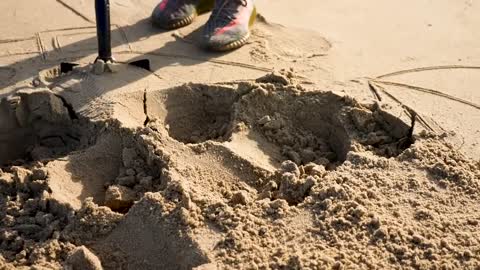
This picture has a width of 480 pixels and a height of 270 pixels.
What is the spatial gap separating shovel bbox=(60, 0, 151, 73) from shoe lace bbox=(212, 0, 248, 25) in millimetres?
523

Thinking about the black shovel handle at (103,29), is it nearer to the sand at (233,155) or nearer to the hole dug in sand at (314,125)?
the sand at (233,155)

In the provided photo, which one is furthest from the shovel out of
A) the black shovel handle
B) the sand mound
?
the sand mound

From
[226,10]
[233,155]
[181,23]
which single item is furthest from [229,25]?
[233,155]

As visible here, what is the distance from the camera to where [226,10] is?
3.38 meters

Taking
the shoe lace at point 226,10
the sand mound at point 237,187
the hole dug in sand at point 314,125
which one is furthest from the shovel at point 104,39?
the hole dug in sand at point 314,125

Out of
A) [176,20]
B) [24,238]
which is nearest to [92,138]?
[24,238]

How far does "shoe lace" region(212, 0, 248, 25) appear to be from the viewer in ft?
11.0

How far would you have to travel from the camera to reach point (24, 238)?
7.14ft

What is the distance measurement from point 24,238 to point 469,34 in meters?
2.61

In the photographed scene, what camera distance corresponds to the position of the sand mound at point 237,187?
205 cm

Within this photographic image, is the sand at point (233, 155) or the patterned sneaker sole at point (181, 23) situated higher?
the patterned sneaker sole at point (181, 23)

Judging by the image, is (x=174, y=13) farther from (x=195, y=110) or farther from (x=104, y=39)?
(x=195, y=110)

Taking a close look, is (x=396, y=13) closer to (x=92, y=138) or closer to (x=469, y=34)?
(x=469, y=34)

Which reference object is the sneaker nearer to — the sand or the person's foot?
the sand
